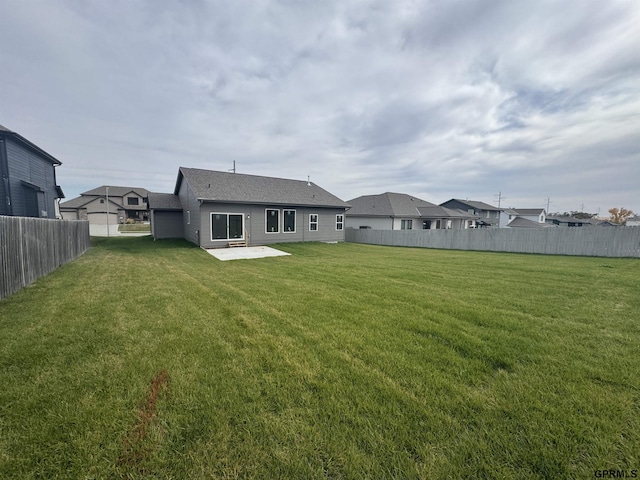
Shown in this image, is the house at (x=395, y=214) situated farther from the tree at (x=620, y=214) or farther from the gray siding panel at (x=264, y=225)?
the tree at (x=620, y=214)

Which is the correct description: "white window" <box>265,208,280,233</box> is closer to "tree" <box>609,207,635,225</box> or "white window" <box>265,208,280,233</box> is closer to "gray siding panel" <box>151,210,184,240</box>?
"gray siding panel" <box>151,210,184,240</box>

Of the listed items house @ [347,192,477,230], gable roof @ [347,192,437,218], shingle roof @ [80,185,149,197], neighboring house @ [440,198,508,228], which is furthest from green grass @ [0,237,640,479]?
shingle roof @ [80,185,149,197]

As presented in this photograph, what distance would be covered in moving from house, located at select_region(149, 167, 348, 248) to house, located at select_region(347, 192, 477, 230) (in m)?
8.04

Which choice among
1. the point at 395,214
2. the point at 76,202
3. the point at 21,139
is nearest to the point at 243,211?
the point at 21,139

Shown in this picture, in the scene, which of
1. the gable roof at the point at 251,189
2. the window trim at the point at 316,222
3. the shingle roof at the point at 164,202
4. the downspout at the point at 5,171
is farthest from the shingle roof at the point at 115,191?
the window trim at the point at 316,222

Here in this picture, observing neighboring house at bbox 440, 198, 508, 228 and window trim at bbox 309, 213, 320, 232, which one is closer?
window trim at bbox 309, 213, 320, 232

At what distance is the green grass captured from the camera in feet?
6.07

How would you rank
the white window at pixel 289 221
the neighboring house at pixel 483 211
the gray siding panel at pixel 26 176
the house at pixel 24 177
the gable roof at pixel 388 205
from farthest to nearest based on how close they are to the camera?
the neighboring house at pixel 483 211 → the gable roof at pixel 388 205 → the white window at pixel 289 221 → the gray siding panel at pixel 26 176 → the house at pixel 24 177

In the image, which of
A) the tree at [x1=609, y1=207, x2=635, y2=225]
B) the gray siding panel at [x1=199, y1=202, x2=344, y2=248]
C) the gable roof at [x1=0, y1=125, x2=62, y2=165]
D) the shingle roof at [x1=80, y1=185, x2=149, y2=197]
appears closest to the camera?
the gable roof at [x1=0, y1=125, x2=62, y2=165]

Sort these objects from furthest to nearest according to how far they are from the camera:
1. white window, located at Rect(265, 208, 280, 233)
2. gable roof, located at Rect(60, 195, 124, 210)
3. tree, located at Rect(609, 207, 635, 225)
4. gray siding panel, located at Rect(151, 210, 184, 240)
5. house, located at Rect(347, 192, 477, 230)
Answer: tree, located at Rect(609, 207, 635, 225)
gable roof, located at Rect(60, 195, 124, 210)
house, located at Rect(347, 192, 477, 230)
gray siding panel, located at Rect(151, 210, 184, 240)
white window, located at Rect(265, 208, 280, 233)

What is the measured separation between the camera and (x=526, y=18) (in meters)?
8.11

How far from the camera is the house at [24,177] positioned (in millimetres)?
14477

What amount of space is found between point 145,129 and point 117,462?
20.0 metres

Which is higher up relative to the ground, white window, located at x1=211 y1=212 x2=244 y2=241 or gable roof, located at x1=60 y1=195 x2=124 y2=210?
gable roof, located at x1=60 y1=195 x2=124 y2=210
